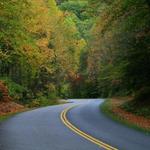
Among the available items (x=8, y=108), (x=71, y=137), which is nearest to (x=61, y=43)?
(x=8, y=108)

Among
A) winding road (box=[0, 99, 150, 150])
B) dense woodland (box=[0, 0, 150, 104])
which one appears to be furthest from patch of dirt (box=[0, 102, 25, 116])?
winding road (box=[0, 99, 150, 150])

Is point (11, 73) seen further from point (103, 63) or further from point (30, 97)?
point (103, 63)

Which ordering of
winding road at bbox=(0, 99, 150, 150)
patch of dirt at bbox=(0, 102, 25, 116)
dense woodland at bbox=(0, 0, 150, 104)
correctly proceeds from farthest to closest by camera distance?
patch of dirt at bbox=(0, 102, 25, 116)
dense woodland at bbox=(0, 0, 150, 104)
winding road at bbox=(0, 99, 150, 150)

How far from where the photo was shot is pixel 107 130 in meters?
21.7

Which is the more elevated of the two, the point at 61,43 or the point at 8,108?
the point at 61,43

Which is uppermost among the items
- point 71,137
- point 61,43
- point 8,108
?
point 61,43

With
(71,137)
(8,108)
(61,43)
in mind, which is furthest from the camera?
(61,43)

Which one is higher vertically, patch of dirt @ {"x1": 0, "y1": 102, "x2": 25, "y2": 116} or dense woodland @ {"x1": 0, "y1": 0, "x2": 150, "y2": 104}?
dense woodland @ {"x1": 0, "y1": 0, "x2": 150, "y2": 104}

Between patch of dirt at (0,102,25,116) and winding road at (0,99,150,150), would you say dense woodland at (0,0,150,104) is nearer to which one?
patch of dirt at (0,102,25,116)

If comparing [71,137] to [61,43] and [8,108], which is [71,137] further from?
[61,43]

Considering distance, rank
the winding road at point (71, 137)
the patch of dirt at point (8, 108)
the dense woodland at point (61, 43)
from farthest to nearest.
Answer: the patch of dirt at point (8, 108)
the dense woodland at point (61, 43)
the winding road at point (71, 137)

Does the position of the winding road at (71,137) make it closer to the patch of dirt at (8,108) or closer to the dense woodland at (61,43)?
the dense woodland at (61,43)

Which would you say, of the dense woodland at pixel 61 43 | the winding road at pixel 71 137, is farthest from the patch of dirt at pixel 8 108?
the winding road at pixel 71 137

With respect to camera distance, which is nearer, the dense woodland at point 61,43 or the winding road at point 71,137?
the winding road at point 71,137
